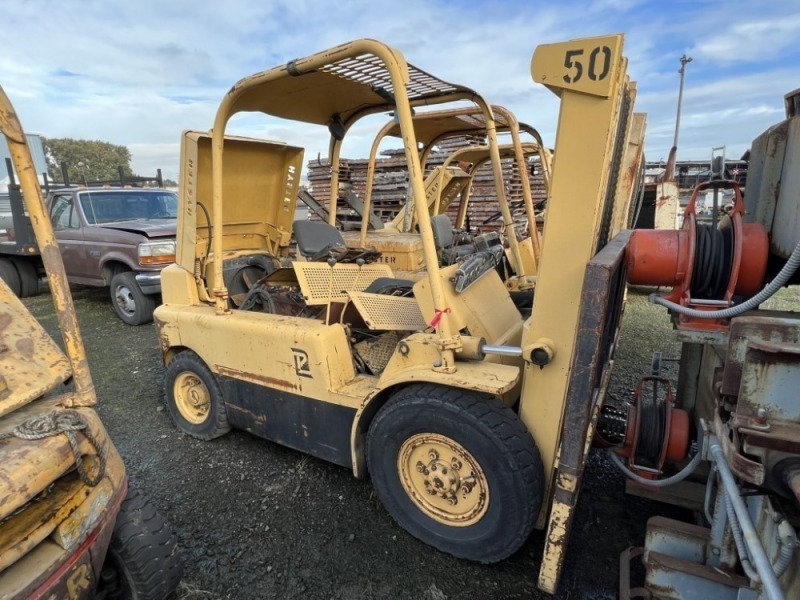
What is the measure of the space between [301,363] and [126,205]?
6.79 metres

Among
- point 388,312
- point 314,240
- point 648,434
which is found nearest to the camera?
point 648,434

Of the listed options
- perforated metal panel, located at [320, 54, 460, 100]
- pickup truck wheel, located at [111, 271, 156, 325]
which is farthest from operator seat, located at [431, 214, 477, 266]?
pickup truck wheel, located at [111, 271, 156, 325]

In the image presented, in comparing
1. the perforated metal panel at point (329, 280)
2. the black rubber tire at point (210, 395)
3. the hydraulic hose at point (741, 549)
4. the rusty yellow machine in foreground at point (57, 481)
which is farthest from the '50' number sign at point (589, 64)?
the black rubber tire at point (210, 395)

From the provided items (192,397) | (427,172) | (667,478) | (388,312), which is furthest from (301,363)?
(427,172)

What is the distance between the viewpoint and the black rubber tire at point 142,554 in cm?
190

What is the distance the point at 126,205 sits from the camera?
25.7 ft

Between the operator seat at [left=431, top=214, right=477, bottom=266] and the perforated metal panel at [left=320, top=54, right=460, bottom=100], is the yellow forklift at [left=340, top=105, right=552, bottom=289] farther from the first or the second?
the perforated metal panel at [left=320, top=54, right=460, bottom=100]

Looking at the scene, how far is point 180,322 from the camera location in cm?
340

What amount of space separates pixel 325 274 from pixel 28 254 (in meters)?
8.15

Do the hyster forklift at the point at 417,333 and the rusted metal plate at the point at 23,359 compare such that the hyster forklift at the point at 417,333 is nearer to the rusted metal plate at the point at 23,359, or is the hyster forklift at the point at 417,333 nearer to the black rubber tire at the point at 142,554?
the black rubber tire at the point at 142,554

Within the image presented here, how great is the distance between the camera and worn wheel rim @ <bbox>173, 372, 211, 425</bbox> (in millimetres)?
3551

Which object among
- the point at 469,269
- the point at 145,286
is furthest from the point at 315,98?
the point at 145,286

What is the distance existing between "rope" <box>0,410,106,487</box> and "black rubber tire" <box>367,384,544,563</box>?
121cm

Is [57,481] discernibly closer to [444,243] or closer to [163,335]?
[163,335]
